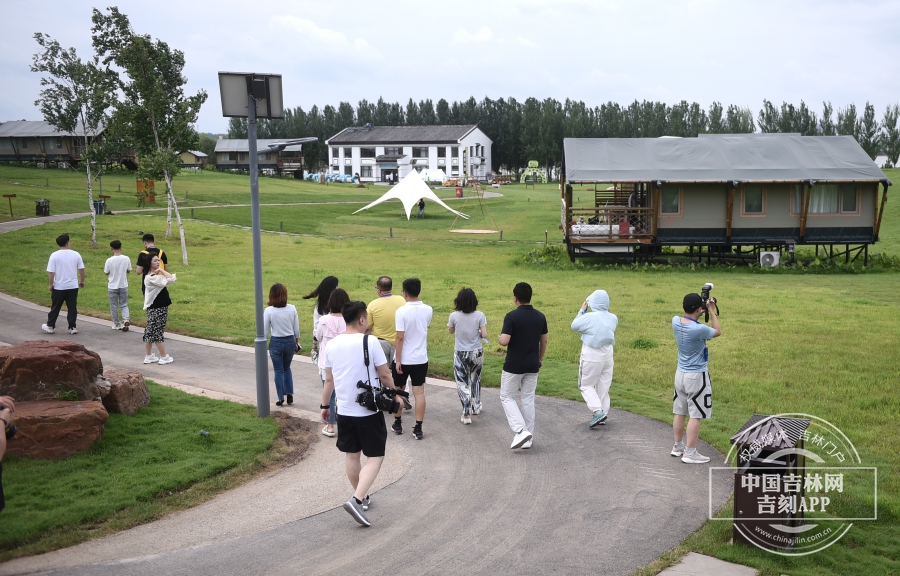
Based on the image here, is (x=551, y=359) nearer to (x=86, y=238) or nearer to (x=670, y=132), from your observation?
(x=86, y=238)

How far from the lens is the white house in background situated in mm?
96375

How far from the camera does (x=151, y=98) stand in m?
26.2

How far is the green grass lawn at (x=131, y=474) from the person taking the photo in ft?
20.4

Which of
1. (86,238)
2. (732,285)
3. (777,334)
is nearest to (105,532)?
(777,334)

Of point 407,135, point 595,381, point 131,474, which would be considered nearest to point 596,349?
point 595,381

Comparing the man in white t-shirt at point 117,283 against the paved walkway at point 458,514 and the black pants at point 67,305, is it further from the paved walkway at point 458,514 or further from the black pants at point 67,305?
the paved walkway at point 458,514

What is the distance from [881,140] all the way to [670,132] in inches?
951

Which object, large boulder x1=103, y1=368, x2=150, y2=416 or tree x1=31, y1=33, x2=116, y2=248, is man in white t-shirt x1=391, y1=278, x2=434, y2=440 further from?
tree x1=31, y1=33, x2=116, y2=248

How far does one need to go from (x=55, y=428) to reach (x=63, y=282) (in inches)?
298

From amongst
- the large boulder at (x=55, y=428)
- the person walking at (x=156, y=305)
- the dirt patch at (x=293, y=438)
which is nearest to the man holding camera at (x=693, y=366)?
the dirt patch at (x=293, y=438)

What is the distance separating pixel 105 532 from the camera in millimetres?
6246

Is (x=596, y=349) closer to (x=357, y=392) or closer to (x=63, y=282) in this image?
(x=357, y=392)

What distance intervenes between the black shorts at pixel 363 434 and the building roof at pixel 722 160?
2309 centimetres

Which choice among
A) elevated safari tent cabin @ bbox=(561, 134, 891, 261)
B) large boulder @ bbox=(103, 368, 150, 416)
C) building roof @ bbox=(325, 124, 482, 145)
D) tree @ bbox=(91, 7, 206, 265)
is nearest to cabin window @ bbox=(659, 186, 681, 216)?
elevated safari tent cabin @ bbox=(561, 134, 891, 261)
